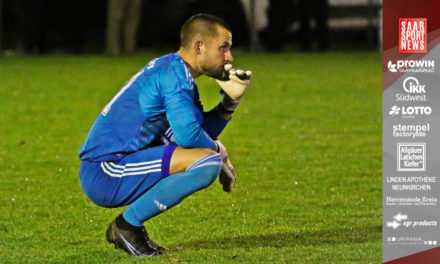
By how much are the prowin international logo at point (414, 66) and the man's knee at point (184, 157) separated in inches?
56.1

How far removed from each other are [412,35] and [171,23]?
29.4m

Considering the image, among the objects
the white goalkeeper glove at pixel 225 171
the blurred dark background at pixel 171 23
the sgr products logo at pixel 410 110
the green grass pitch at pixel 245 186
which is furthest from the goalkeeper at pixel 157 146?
the blurred dark background at pixel 171 23

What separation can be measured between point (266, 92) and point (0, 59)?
12.2 m

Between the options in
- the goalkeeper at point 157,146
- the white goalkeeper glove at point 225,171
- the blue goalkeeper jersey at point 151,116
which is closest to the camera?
the blue goalkeeper jersey at point 151,116

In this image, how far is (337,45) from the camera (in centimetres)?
3484

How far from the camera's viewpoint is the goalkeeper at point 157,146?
6.84 metres

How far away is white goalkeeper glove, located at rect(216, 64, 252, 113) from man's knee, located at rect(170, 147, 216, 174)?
40cm

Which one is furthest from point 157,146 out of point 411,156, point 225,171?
point 411,156

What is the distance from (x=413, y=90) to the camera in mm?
5977

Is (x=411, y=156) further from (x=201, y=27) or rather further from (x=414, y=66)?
(x=201, y=27)

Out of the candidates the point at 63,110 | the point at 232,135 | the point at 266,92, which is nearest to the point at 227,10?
the point at 266,92

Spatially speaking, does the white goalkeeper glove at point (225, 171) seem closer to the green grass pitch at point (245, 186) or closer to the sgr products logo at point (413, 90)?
the green grass pitch at point (245, 186)

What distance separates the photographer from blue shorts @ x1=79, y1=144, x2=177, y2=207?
6906mm

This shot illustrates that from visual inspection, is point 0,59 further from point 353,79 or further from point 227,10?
point 353,79
